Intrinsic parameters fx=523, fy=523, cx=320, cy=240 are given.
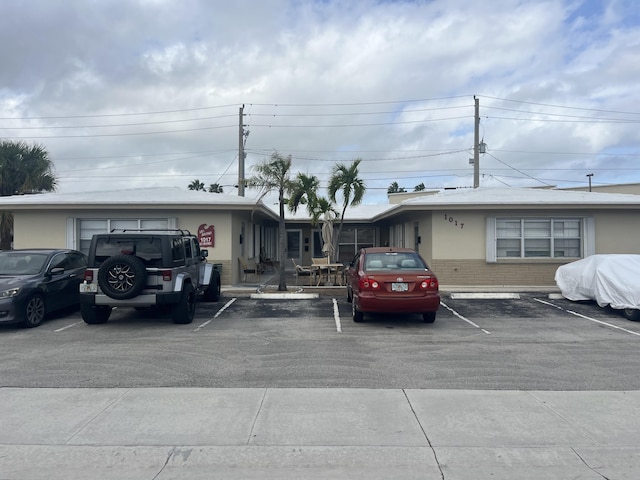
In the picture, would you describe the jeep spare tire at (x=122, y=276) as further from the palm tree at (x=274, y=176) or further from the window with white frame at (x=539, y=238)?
the window with white frame at (x=539, y=238)

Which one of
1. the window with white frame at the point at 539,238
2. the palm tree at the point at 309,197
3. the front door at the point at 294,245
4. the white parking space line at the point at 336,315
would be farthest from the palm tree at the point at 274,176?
the front door at the point at 294,245

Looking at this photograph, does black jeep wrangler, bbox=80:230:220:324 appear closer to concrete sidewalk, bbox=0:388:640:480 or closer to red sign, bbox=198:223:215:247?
concrete sidewalk, bbox=0:388:640:480

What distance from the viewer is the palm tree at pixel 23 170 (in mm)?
23875

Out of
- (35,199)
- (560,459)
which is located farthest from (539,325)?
(35,199)

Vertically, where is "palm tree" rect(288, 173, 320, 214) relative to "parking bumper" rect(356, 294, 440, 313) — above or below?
above

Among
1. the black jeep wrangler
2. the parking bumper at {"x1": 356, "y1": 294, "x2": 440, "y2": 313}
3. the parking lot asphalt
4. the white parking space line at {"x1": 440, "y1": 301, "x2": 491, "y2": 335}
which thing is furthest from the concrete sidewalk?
the parking bumper at {"x1": 356, "y1": 294, "x2": 440, "y2": 313}

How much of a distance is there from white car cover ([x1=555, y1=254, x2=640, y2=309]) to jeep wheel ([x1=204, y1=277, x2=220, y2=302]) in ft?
30.8

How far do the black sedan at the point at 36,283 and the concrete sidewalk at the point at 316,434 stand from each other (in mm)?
4255

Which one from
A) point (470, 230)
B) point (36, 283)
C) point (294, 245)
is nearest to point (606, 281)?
point (470, 230)

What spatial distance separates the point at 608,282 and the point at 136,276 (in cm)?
1055

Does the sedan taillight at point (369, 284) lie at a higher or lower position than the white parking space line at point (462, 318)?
higher

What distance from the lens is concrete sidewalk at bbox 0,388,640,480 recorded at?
14.1 ft

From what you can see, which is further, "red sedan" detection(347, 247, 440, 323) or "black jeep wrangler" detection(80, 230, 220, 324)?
"red sedan" detection(347, 247, 440, 323)

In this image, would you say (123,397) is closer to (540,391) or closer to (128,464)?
(128,464)
